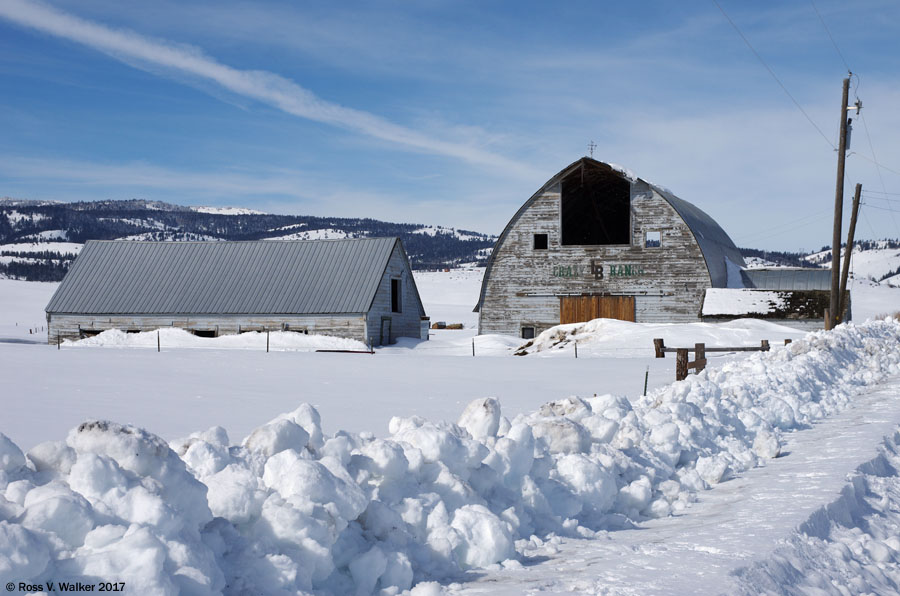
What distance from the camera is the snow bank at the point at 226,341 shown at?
107 feet

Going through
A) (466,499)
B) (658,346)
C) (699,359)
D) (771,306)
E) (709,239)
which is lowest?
(658,346)

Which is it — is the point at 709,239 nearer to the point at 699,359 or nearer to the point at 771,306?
the point at 771,306

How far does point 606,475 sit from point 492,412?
102 cm

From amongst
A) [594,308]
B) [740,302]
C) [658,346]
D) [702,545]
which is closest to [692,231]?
[740,302]

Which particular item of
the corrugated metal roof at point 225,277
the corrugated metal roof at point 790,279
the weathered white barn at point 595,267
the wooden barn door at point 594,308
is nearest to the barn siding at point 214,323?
the corrugated metal roof at point 225,277

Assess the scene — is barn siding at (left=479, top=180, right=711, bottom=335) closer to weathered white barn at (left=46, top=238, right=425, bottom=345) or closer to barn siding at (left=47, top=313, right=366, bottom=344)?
weathered white barn at (left=46, top=238, right=425, bottom=345)

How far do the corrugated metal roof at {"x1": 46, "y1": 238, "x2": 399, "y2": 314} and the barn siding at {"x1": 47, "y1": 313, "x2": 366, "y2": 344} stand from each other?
279 millimetres

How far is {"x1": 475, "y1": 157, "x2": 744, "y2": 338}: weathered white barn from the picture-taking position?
33.4 m

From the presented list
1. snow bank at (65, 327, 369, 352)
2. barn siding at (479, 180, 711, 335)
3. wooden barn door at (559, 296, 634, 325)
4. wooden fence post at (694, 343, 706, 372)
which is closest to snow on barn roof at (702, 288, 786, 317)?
barn siding at (479, 180, 711, 335)

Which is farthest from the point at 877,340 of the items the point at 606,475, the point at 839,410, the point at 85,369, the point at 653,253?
the point at 85,369

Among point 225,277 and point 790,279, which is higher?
point 225,277

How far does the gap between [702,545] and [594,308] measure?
29.5m

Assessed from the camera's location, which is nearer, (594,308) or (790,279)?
(594,308)

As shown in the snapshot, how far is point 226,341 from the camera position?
3319 cm
